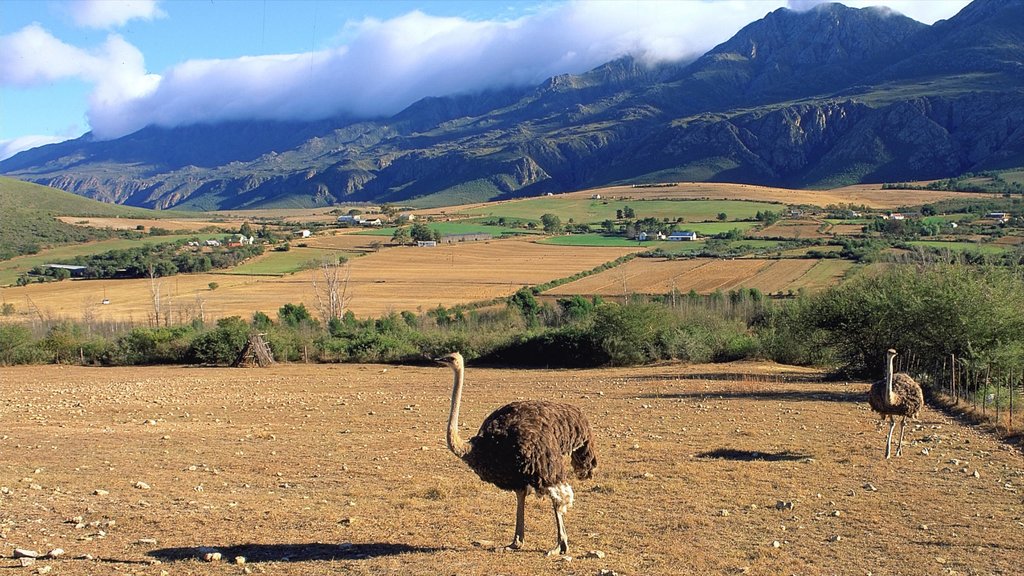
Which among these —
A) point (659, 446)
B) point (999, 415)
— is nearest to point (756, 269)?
point (999, 415)

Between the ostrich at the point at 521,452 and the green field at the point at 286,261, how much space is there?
8647cm

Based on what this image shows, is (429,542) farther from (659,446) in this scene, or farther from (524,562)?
(659,446)

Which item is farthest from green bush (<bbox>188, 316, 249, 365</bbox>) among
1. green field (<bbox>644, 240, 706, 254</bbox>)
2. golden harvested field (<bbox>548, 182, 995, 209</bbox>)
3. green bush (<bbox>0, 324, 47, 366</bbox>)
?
golden harvested field (<bbox>548, 182, 995, 209</bbox>)

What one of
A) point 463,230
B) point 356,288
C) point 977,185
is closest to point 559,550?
point 356,288

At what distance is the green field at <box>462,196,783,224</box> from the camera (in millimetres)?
149000

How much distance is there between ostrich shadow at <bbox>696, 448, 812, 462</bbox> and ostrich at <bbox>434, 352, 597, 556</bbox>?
6852 millimetres

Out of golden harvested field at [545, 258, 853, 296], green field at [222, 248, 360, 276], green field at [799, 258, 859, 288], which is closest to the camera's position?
green field at [799, 258, 859, 288]

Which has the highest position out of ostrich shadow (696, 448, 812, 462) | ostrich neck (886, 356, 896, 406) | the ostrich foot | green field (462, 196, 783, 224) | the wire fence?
green field (462, 196, 783, 224)

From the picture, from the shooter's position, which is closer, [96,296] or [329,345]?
[329,345]

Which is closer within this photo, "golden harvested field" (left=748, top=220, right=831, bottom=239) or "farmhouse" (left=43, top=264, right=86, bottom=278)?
"farmhouse" (left=43, top=264, right=86, bottom=278)

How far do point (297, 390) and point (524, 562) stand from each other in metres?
25.0

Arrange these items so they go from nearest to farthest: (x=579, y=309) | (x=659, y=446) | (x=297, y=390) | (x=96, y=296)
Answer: (x=659, y=446) → (x=297, y=390) → (x=579, y=309) → (x=96, y=296)

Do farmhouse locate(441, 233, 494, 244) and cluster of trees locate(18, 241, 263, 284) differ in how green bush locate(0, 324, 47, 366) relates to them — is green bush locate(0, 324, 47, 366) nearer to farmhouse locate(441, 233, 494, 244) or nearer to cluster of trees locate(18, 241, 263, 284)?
cluster of trees locate(18, 241, 263, 284)

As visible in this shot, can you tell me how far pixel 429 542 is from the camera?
1040cm
